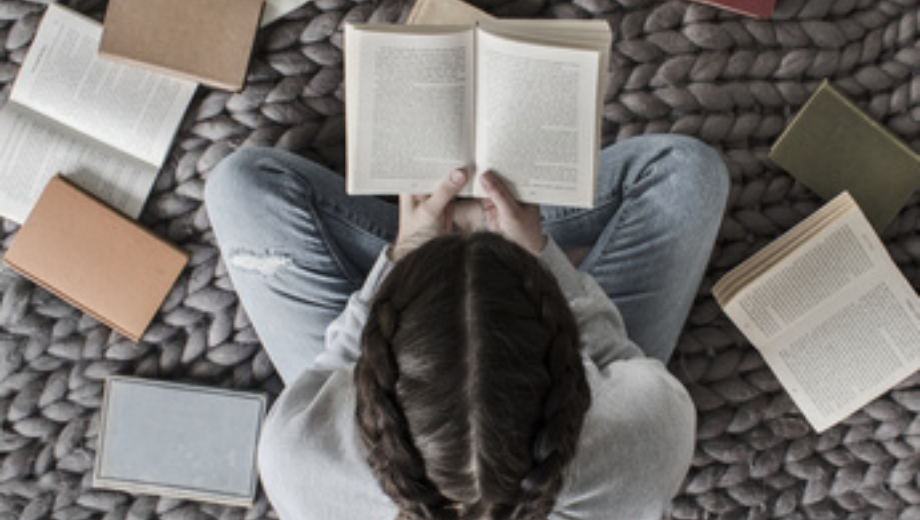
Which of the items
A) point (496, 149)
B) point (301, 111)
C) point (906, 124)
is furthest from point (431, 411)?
point (906, 124)

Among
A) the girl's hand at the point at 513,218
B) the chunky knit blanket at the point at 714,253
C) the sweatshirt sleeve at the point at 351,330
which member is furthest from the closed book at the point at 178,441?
the girl's hand at the point at 513,218

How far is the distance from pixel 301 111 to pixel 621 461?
54 cm

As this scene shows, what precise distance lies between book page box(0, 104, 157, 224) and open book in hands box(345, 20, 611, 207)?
32cm

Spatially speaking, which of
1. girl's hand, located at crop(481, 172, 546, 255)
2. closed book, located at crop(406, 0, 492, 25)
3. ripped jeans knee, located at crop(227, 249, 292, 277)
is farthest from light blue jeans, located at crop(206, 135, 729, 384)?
closed book, located at crop(406, 0, 492, 25)

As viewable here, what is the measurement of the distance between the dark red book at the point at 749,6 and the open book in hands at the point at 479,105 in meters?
0.25

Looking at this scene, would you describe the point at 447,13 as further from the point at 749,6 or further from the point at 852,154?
the point at 852,154

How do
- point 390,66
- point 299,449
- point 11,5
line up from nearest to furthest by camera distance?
point 299,449 < point 390,66 < point 11,5

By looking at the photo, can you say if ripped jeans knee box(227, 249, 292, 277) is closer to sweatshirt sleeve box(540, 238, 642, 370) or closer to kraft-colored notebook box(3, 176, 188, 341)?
kraft-colored notebook box(3, 176, 188, 341)

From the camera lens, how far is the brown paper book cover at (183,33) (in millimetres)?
→ 907

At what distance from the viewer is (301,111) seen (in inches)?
37.3

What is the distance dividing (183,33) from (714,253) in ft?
2.09

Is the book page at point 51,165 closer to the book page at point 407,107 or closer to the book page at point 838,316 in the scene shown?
the book page at point 407,107

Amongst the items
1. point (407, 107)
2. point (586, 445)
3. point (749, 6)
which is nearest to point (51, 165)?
point (407, 107)

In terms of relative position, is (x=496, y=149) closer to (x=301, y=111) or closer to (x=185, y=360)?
(x=301, y=111)
